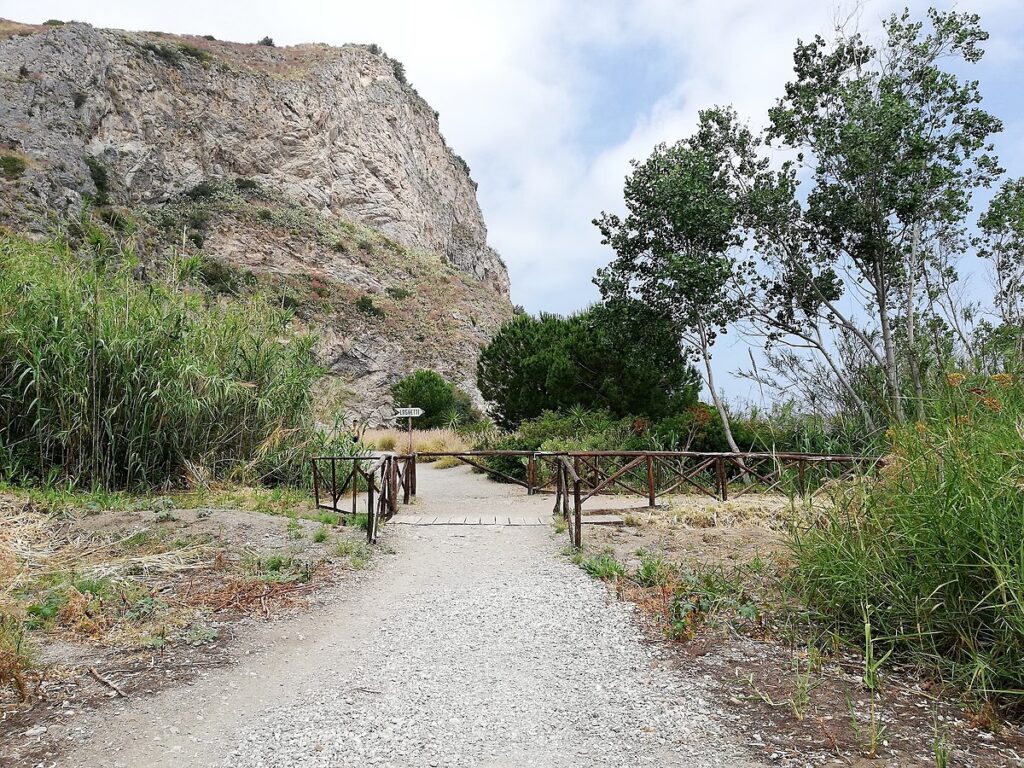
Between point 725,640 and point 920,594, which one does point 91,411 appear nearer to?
point 725,640

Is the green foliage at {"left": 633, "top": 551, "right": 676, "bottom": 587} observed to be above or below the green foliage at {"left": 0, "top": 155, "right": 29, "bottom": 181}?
below

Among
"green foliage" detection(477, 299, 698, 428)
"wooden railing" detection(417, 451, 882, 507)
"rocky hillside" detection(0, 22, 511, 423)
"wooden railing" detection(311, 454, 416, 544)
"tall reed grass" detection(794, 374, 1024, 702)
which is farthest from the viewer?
"rocky hillside" detection(0, 22, 511, 423)

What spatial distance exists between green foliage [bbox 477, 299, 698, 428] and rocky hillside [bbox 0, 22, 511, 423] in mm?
14541

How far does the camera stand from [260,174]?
4125cm

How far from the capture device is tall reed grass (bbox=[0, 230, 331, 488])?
23.7 ft

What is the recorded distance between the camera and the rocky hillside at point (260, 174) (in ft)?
104

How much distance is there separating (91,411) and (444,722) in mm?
6661

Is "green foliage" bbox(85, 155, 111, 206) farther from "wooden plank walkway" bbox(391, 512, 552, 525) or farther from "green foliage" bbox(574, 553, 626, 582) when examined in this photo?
"green foliage" bbox(574, 553, 626, 582)

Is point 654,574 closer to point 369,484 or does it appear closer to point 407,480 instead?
point 369,484

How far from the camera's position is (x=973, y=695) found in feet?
8.16

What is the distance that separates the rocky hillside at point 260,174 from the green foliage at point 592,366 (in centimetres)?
1454

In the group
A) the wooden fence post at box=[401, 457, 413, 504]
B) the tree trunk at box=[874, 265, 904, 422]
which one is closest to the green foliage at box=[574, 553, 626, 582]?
the wooden fence post at box=[401, 457, 413, 504]

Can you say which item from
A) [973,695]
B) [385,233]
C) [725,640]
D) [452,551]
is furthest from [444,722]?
[385,233]

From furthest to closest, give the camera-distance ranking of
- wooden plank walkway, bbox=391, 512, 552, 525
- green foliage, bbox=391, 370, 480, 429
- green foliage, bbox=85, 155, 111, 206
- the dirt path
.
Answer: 1. green foliage, bbox=85, 155, 111, 206
2. green foliage, bbox=391, 370, 480, 429
3. wooden plank walkway, bbox=391, 512, 552, 525
4. the dirt path
